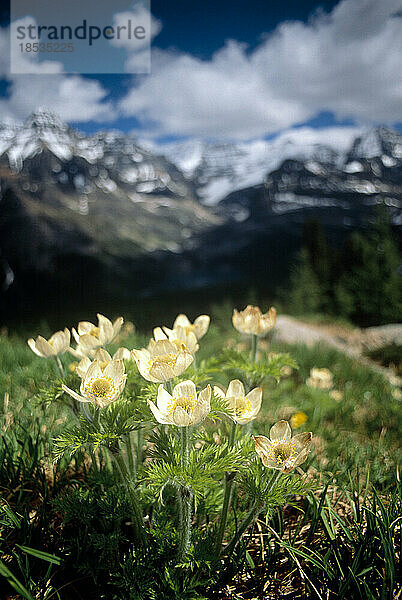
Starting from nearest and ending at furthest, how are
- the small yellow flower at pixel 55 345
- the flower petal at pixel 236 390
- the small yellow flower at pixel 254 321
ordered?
the flower petal at pixel 236 390 < the small yellow flower at pixel 55 345 < the small yellow flower at pixel 254 321

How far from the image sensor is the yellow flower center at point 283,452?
33.6 inches

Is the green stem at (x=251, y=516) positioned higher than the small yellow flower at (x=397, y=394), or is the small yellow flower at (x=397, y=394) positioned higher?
the green stem at (x=251, y=516)

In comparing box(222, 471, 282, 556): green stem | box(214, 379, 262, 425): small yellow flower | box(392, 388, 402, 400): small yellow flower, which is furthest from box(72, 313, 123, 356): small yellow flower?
box(392, 388, 402, 400): small yellow flower

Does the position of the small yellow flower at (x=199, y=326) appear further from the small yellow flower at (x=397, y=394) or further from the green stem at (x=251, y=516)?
the small yellow flower at (x=397, y=394)

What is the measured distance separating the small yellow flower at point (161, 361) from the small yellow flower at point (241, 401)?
15 centimetres

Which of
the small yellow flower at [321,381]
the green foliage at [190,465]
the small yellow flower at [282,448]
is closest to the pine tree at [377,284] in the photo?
the small yellow flower at [321,381]

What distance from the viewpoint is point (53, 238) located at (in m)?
93.5

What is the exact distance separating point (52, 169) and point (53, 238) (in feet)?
90.9

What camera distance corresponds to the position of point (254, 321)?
125 centimetres

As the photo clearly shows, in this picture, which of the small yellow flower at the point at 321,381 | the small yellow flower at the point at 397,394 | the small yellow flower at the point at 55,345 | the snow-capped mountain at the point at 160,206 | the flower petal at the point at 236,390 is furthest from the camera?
the snow-capped mountain at the point at 160,206

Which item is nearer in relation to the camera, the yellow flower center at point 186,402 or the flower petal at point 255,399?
the yellow flower center at point 186,402

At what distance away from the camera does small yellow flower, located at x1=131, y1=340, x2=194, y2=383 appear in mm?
865

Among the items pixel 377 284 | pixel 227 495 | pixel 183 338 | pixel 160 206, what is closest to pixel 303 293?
pixel 377 284

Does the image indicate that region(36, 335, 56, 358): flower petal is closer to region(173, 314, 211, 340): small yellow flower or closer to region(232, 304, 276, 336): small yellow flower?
region(173, 314, 211, 340): small yellow flower
